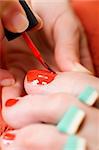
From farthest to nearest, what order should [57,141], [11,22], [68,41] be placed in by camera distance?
[68,41]
[11,22]
[57,141]

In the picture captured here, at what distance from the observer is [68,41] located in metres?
0.66

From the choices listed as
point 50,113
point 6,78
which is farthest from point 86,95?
point 6,78

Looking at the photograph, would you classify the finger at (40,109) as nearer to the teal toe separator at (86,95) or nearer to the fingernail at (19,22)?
the teal toe separator at (86,95)

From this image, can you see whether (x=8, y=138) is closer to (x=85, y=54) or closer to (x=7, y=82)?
(x=7, y=82)

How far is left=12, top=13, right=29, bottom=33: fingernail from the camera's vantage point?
551 millimetres

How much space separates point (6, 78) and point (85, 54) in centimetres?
18

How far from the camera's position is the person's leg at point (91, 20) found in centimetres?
70

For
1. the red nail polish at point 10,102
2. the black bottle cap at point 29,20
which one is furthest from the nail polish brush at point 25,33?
the red nail polish at point 10,102

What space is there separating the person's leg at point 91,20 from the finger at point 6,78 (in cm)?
19

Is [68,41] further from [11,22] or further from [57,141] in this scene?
[57,141]

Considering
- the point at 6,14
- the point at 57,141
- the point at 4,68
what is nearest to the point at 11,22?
the point at 6,14

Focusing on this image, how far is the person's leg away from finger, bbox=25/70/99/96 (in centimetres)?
15

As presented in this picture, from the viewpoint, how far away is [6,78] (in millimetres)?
595

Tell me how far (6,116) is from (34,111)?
49 millimetres
